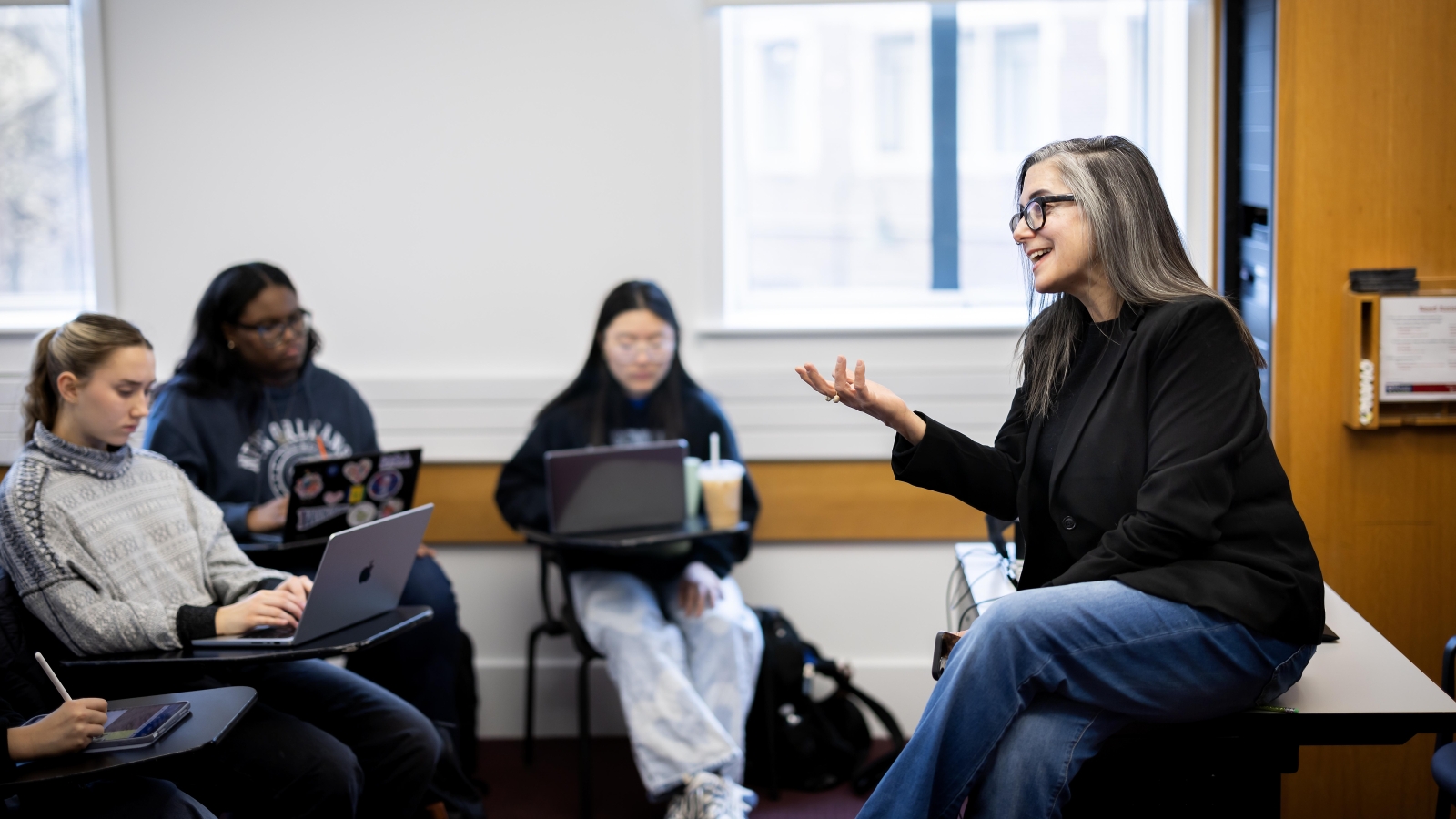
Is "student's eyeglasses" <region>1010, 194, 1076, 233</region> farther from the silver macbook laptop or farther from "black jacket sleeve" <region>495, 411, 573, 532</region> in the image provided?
"black jacket sleeve" <region>495, 411, 573, 532</region>

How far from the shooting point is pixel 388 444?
142 inches

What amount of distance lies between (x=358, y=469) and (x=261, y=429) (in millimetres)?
472

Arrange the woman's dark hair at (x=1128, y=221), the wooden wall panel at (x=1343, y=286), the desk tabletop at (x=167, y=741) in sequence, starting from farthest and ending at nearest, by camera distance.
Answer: the wooden wall panel at (x=1343, y=286), the woman's dark hair at (x=1128, y=221), the desk tabletop at (x=167, y=741)

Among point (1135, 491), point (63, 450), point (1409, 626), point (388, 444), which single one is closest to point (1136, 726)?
point (1135, 491)

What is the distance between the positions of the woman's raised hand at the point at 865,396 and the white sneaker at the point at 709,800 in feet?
3.64

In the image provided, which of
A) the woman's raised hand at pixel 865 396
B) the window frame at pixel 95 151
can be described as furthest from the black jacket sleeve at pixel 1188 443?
the window frame at pixel 95 151

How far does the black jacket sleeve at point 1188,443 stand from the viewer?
176 cm

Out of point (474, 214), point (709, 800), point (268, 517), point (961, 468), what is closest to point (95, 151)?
point (474, 214)

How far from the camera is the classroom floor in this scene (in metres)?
3.09

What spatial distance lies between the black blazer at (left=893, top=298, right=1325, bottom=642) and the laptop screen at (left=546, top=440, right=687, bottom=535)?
3.96 feet

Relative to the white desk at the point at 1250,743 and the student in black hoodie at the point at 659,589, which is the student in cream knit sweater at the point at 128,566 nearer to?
the student in black hoodie at the point at 659,589

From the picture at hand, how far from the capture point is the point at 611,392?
3.26 metres

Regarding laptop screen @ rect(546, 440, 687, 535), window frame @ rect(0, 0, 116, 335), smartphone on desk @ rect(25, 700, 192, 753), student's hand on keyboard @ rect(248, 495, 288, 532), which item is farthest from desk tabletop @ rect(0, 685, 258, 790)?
window frame @ rect(0, 0, 116, 335)

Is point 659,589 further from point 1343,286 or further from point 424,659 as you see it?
point 1343,286
